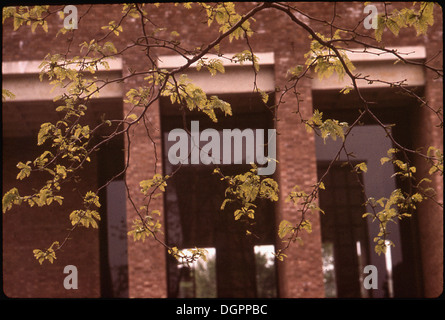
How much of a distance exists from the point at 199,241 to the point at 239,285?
1208mm

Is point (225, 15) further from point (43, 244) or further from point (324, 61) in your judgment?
point (43, 244)

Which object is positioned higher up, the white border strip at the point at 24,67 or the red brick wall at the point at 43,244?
the white border strip at the point at 24,67

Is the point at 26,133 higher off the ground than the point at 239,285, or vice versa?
the point at 26,133

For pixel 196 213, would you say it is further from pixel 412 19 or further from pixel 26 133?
pixel 412 19

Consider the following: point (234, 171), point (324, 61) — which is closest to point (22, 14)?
point (324, 61)

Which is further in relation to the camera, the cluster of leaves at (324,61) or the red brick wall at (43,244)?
the red brick wall at (43,244)

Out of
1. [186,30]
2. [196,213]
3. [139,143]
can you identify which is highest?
[186,30]

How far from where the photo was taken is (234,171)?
8039 millimetres

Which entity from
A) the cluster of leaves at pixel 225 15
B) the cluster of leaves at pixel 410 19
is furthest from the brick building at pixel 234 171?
the cluster of leaves at pixel 410 19

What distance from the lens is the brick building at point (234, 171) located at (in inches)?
371

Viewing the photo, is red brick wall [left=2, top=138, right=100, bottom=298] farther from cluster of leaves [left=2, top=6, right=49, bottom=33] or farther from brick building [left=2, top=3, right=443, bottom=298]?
cluster of leaves [left=2, top=6, right=49, bottom=33]

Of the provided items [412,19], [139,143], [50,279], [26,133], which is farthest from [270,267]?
[412,19]

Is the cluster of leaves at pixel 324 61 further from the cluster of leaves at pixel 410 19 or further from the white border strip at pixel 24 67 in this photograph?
the white border strip at pixel 24 67
